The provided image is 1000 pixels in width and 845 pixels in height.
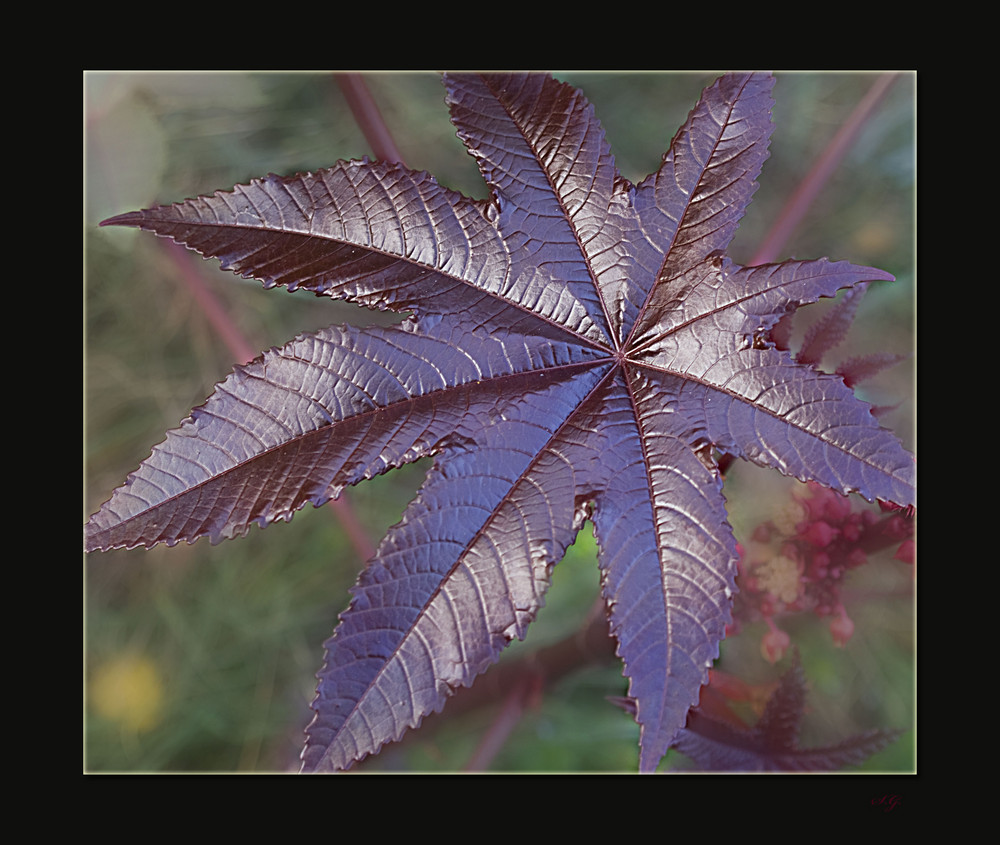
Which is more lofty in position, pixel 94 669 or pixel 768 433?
pixel 768 433

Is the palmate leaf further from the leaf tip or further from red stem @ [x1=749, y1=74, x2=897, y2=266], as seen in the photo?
red stem @ [x1=749, y1=74, x2=897, y2=266]

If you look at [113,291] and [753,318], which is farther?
[113,291]

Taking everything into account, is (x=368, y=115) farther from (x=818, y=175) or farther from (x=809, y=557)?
(x=809, y=557)

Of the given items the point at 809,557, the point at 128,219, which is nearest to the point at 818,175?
the point at 809,557

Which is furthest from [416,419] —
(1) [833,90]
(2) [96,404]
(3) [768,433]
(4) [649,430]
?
(1) [833,90]

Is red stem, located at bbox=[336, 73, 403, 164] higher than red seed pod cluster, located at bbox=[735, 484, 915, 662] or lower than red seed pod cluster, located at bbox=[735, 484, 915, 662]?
higher

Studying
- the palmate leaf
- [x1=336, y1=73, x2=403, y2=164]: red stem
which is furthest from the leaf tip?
[x1=336, y1=73, x2=403, y2=164]: red stem

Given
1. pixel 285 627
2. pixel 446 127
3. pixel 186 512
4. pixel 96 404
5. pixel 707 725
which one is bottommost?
pixel 707 725

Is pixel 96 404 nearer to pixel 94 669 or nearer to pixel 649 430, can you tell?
pixel 94 669
